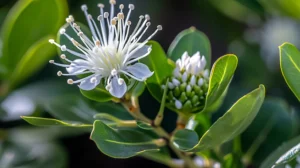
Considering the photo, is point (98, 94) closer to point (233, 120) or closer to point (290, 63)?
point (233, 120)

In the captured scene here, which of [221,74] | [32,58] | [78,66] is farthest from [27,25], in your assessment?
[221,74]

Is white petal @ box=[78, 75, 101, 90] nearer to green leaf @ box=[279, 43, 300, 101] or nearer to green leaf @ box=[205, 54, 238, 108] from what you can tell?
green leaf @ box=[205, 54, 238, 108]

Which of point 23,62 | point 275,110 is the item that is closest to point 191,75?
point 275,110

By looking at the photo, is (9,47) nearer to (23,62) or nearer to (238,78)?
(23,62)

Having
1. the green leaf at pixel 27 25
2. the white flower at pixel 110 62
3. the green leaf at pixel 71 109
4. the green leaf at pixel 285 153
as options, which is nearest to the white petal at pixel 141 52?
the white flower at pixel 110 62

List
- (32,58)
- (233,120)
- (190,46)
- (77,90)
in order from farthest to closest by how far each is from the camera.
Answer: (77,90), (32,58), (190,46), (233,120)

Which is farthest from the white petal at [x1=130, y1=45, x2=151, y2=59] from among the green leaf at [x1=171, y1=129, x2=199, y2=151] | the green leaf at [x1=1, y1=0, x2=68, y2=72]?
the green leaf at [x1=1, y1=0, x2=68, y2=72]
